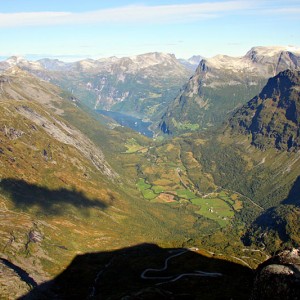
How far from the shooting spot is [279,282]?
296ft

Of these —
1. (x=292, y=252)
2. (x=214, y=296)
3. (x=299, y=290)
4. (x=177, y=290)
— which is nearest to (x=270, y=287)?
(x=299, y=290)

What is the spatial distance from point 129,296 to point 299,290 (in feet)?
322

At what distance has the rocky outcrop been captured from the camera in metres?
87.3

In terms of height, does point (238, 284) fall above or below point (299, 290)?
below

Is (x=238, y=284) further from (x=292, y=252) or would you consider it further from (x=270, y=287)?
(x=270, y=287)

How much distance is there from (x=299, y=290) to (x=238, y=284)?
114077 mm

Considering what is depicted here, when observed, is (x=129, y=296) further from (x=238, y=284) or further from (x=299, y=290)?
(x=299, y=290)

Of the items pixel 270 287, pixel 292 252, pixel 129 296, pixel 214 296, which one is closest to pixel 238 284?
pixel 214 296

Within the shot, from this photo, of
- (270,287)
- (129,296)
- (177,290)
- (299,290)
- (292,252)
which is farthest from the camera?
(177,290)

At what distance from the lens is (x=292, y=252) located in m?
106

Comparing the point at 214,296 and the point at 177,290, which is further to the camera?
the point at 177,290

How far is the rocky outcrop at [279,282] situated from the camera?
8731cm

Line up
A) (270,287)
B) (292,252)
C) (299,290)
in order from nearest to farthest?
(299,290) < (270,287) < (292,252)

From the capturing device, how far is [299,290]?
8556cm
